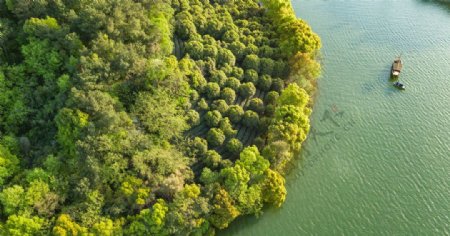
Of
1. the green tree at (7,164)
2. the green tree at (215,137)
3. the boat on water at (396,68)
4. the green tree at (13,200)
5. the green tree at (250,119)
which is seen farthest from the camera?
the boat on water at (396,68)

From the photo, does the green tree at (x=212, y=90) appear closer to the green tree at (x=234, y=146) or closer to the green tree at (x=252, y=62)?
the green tree at (x=252, y=62)

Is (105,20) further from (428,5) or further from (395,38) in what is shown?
(428,5)

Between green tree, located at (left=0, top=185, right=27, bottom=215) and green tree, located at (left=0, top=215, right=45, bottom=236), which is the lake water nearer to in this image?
green tree, located at (left=0, top=215, right=45, bottom=236)

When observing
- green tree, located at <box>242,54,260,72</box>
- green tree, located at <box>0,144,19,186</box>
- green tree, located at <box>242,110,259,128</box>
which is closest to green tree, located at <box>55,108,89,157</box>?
green tree, located at <box>0,144,19,186</box>

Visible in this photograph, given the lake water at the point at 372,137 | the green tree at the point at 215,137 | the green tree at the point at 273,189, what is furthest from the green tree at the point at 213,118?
the lake water at the point at 372,137

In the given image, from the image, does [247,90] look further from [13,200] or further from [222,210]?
[13,200]

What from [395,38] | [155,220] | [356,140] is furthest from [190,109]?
[395,38]

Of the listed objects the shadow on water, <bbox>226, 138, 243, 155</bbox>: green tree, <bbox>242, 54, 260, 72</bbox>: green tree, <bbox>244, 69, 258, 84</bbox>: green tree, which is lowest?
<bbox>226, 138, 243, 155</bbox>: green tree
